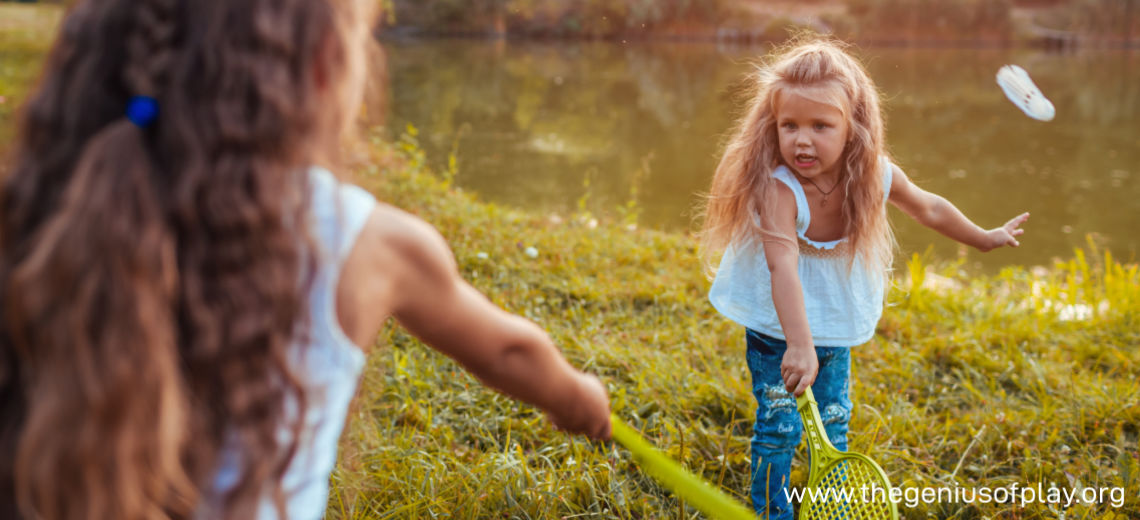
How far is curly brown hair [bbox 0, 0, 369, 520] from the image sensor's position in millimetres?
693

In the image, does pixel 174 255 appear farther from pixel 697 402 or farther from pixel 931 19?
pixel 931 19

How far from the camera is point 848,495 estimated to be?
1.64 meters

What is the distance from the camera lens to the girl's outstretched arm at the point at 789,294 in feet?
5.24

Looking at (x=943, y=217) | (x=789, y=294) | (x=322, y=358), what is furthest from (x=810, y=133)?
(x=322, y=358)

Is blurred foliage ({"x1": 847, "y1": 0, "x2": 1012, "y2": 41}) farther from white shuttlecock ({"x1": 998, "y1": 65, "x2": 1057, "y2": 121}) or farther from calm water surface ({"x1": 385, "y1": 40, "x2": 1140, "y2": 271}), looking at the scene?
white shuttlecock ({"x1": 998, "y1": 65, "x2": 1057, "y2": 121})

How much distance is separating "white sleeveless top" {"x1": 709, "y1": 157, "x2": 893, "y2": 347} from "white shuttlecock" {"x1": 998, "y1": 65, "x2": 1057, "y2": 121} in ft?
1.25

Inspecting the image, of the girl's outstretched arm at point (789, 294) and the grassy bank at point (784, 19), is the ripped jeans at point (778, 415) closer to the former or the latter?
the girl's outstretched arm at point (789, 294)

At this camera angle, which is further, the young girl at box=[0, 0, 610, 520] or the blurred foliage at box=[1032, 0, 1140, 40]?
the blurred foliage at box=[1032, 0, 1140, 40]

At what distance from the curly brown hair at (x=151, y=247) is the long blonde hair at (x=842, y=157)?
1155mm

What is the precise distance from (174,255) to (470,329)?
31cm

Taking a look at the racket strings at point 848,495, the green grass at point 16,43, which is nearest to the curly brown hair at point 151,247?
the racket strings at point 848,495

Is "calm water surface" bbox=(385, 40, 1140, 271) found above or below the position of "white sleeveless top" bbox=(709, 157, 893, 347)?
below

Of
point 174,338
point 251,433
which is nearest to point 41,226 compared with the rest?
point 174,338

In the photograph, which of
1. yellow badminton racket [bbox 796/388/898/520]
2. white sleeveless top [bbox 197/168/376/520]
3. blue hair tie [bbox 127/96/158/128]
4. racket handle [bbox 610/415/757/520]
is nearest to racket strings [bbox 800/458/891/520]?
yellow badminton racket [bbox 796/388/898/520]
